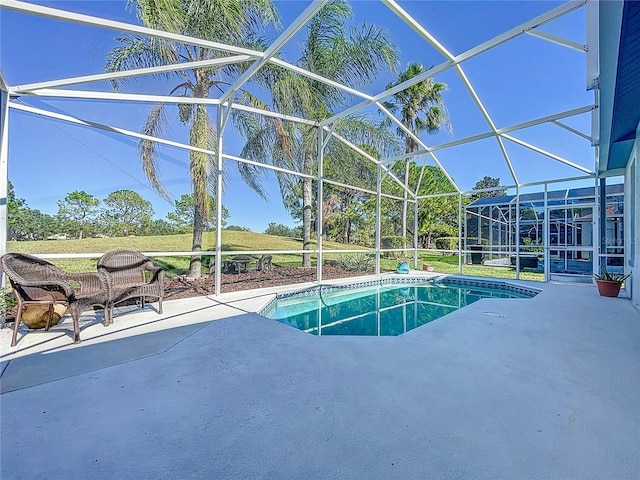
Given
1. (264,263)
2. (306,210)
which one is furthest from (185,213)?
(306,210)

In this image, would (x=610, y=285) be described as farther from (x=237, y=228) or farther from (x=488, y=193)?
(x=488, y=193)

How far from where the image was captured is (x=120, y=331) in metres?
3.70

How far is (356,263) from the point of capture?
34.5ft

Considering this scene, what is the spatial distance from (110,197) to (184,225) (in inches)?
Answer: 60.2

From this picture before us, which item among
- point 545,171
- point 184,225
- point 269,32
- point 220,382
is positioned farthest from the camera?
point 545,171

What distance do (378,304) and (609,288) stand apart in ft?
15.9

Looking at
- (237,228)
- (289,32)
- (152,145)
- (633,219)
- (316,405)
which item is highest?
(289,32)

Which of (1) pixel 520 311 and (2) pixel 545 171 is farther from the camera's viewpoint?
(2) pixel 545 171

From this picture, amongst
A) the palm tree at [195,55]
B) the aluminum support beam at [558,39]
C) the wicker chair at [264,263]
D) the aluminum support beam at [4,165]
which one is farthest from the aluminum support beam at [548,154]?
the aluminum support beam at [4,165]

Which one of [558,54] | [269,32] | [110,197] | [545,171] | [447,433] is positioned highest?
[269,32]

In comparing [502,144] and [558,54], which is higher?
[558,54]

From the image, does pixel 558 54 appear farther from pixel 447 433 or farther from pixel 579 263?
pixel 579 263

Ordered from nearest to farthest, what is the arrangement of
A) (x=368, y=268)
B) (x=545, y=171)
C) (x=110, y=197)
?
(x=110, y=197) < (x=545, y=171) < (x=368, y=268)

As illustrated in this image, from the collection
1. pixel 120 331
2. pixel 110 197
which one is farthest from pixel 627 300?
pixel 110 197
